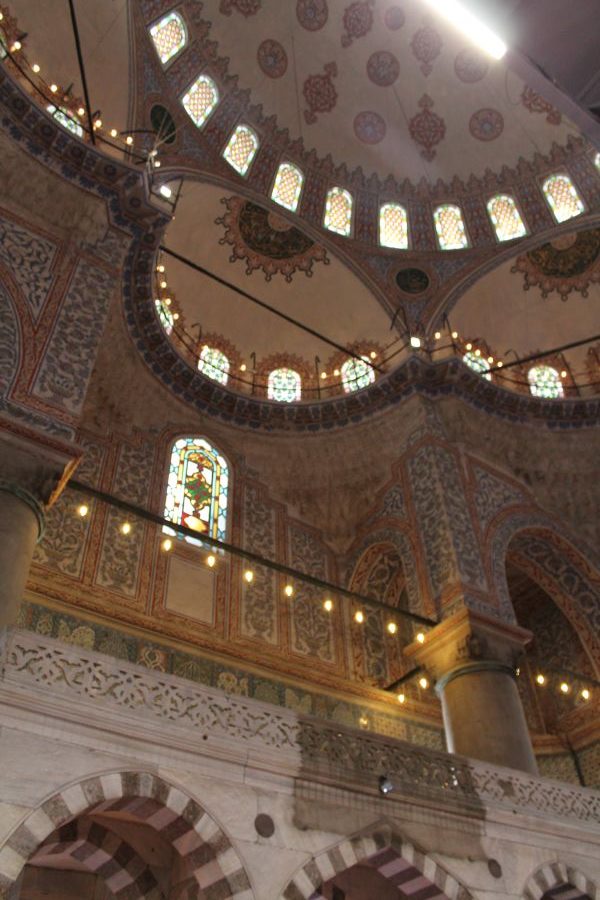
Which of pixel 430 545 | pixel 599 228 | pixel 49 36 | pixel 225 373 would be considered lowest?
pixel 430 545

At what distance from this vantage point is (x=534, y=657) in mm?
13812

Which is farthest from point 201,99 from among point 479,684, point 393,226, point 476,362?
point 479,684

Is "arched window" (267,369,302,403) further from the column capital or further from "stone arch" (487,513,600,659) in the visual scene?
the column capital

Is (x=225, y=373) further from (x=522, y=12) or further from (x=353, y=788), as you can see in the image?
(x=522, y=12)

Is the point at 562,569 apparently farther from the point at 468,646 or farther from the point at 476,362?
the point at 476,362

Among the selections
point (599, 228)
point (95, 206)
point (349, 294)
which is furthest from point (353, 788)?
point (599, 228)

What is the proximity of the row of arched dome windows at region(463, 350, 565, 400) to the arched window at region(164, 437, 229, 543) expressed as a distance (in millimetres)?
4802

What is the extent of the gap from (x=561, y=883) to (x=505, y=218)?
11.7 metres

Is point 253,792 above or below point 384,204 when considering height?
below

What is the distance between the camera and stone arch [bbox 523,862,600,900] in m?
6.57

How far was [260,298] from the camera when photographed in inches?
539

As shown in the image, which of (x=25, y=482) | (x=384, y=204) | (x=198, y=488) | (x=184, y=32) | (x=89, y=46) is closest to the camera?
(x=25, y=482)

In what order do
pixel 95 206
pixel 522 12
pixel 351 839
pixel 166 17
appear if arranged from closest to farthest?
pixel 522 12, pixel 351 839, pixel 95 206, pixel 166 17

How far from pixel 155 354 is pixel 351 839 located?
25.7ft
